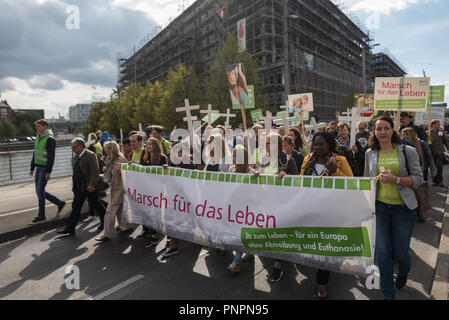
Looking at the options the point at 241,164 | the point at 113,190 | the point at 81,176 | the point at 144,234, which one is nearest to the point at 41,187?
the point at 81,176

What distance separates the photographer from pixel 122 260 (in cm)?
448

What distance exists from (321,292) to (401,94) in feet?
16.4

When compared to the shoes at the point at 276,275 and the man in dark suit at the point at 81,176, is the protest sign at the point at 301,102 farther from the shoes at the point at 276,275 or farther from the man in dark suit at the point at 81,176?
the shoes at the point at 276,275

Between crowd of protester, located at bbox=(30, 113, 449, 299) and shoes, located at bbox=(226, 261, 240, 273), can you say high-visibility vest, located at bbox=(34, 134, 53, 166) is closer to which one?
crowd of protester, located at bbox=(30, 113, 449, 299)

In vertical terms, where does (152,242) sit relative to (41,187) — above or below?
below

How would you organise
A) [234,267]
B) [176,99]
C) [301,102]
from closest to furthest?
1. [234,267]
2. [301,102]
3. [176,99]

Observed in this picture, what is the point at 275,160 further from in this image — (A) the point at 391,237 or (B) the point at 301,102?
(B) the point at 301,102

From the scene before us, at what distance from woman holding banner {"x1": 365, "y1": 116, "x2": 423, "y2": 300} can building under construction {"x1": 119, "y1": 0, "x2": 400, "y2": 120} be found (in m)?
25.9

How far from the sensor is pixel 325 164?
10.7ft

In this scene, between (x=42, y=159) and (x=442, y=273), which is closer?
(x=442, y=273)
